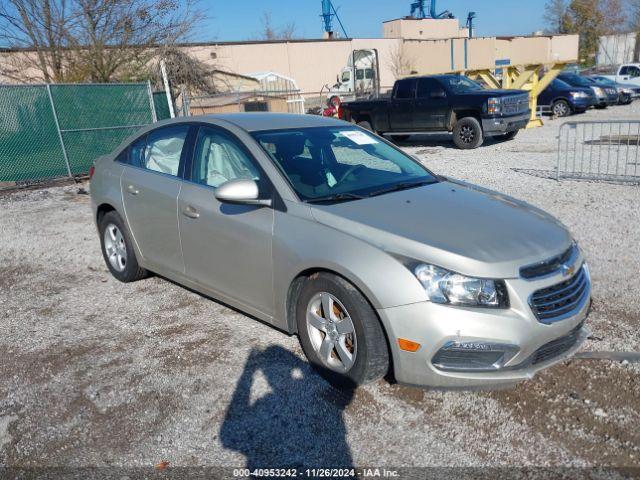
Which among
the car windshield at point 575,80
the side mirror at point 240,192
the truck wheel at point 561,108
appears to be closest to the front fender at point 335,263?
the side mirror at point 240,192

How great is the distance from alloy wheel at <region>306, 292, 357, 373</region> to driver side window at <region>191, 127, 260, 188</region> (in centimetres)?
112

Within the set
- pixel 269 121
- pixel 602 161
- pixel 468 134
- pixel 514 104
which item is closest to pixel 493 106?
pixel 514 104

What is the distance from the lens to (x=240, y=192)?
3.47 m

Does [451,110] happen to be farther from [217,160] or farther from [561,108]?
[217,160]

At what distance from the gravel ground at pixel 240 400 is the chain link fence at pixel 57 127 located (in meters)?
7.13

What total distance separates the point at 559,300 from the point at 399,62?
45385 millimetres

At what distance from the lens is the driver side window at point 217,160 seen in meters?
3.92

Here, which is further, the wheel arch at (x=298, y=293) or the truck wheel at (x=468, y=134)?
the truck wheel at (x=468, y=134)

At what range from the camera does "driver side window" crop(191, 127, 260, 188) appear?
392 centimetres

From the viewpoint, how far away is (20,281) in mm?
5793

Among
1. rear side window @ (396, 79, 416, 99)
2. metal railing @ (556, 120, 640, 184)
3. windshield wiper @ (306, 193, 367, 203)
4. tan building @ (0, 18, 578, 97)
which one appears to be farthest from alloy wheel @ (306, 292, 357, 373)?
tan building @ (0, 18, 578, 97)

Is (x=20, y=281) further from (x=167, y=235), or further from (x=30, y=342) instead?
(x=167, y=235)

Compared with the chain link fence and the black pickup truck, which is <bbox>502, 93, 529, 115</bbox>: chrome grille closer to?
the black pickup truck

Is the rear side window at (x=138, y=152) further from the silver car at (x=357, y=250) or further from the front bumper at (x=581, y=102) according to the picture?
Result: the front bumper at (x=581, y=102)
